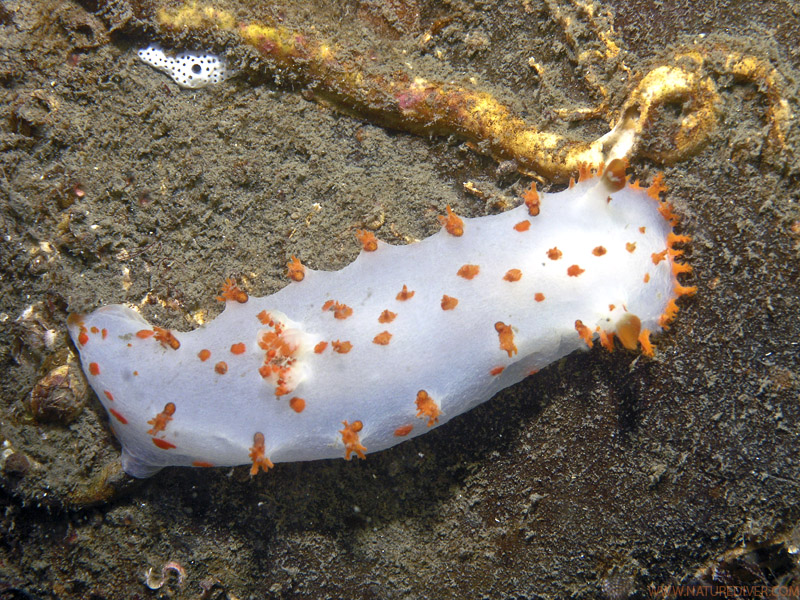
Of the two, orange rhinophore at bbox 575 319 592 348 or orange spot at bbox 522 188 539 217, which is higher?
orange spot at bbox 522 188 539 217

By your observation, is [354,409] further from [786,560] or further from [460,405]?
[786,560]

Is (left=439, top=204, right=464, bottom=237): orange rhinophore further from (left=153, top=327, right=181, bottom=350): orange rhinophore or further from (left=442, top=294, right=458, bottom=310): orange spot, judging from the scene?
(left=153, top=327, right=181, bottom=350): orange rhinophore

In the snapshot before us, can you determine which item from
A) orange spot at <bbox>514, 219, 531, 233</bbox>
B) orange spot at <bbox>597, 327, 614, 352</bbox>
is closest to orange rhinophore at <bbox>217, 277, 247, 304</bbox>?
orange spot at <bbox>514, 219, 531, 233</bbox>

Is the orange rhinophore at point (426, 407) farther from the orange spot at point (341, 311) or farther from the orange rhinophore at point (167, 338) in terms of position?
the orange rhinophore at point (167, 338)

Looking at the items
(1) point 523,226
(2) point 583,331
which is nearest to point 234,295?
(1) point 523,226

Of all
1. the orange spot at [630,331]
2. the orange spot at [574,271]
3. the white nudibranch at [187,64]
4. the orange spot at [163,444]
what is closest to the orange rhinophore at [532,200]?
the orange spot at [574,271]
